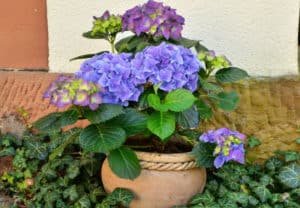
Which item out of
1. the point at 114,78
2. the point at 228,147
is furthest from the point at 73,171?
the point at 228,147

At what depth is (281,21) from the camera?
243cm

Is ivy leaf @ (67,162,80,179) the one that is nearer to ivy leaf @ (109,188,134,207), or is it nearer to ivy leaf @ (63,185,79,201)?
ivy leaf @ (63,185,79,201)

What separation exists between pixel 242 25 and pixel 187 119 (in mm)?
757

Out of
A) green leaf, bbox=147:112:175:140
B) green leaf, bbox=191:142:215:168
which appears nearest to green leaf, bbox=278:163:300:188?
green leaf, bbox=191:142:215:168

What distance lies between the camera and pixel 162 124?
180 cm

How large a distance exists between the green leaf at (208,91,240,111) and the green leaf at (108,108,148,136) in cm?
30

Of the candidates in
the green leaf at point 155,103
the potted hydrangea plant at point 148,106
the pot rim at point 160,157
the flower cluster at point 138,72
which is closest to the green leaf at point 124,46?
the potted hydrangea plant at point 148,106

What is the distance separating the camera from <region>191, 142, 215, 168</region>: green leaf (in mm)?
1933

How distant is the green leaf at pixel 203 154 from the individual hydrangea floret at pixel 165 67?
0.24 m

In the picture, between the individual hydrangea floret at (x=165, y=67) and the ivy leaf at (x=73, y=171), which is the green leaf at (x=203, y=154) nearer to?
the individual hydrangea floret at (x=165, y=67)

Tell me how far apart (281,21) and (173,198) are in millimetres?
1013

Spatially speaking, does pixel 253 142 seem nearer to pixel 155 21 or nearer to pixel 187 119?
pixel 187 119

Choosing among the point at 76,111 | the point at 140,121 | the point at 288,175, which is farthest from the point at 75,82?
the point at 288,175

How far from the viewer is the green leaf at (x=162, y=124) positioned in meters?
1.78
